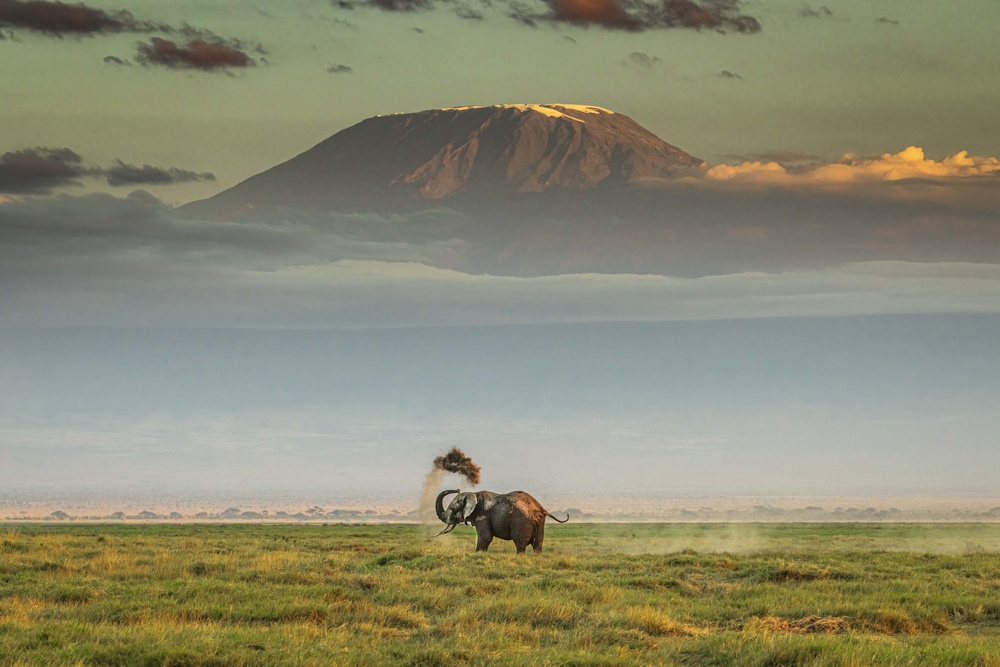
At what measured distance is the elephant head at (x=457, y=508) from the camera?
4528 cm

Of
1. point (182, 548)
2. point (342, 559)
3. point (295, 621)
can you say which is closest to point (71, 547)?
point (182, 548)

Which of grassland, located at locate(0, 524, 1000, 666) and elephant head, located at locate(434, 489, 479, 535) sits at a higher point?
elephant head, located at locate(434, 489, 479, 535)

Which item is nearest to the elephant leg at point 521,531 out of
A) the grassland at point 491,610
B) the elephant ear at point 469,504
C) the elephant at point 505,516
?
the elephant at point 505,516

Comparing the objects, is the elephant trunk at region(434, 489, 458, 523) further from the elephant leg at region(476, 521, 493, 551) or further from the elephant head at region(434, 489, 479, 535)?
the elephant leg at region(476, 521, 493, 551)

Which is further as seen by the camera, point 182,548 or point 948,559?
point 182,548

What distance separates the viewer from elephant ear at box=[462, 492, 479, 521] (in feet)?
148

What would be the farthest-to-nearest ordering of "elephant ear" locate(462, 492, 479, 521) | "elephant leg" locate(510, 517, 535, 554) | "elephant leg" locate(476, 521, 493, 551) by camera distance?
1. "elephant ear" locate(462, 492, 479, 521)
2. "elephant leg" locate(476, 521, 493, 551)
3. "elephant leg" locate(510, 517, 535, 554)

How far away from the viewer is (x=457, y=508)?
46.2 meters

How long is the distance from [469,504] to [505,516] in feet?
6.03

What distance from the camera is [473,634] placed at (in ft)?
67.9

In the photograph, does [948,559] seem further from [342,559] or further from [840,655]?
[840,655]

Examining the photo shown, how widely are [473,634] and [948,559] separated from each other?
24951 mm

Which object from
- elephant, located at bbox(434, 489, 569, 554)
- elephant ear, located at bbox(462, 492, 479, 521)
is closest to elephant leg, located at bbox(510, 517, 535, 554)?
elephant, located at bbox(434, 489, 569, 554)

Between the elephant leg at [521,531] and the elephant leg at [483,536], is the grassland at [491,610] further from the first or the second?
the elephant leg at [483,536]
